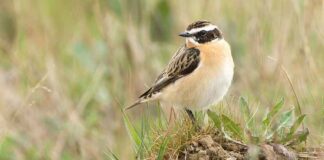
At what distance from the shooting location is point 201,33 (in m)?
7.51

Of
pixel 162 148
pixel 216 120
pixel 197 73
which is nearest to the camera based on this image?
pixel 162 148

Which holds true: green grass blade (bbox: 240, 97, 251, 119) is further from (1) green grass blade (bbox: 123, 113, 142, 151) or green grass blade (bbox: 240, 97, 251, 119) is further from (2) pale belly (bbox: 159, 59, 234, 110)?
(2) pale belly (bbox: 159, 59, 234, 110)

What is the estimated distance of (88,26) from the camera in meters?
12.9

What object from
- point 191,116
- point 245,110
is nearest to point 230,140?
point 245,110

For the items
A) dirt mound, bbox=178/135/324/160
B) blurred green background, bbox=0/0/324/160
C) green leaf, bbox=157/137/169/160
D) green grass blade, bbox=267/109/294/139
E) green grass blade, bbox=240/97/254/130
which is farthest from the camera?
blurred green background, bbox=0/0/324/160

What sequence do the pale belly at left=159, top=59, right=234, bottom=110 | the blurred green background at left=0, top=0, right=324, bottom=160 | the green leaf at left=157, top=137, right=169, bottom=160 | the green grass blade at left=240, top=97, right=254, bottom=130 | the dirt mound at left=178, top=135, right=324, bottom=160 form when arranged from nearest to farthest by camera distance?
the dirt mound at left=178, top=135, right=324, bottom=160, the green leaf at left=157, top=137, right=169, bottom=160, the green grass blade at left=240, top=97, right=254, bottom=130, the pale belly at left=159, top=59, right=234, bottom=110, the blurred green background at left=0, top=0, right=324, bottom=160

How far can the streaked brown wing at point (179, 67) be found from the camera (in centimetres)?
743

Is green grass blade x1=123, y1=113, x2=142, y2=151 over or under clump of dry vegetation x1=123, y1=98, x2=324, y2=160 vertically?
over

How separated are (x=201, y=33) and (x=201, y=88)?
0.51 meters

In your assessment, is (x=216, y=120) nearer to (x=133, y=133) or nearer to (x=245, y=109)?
(x=245, y=109)

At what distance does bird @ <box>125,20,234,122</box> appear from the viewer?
282 inches

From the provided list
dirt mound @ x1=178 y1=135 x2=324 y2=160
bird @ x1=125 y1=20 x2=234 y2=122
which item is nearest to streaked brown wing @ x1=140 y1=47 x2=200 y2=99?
bird @ x1=125 y1=20 x2=234 y2=122

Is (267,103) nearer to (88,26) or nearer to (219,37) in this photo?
(219,37)

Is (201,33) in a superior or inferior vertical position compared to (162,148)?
superior
